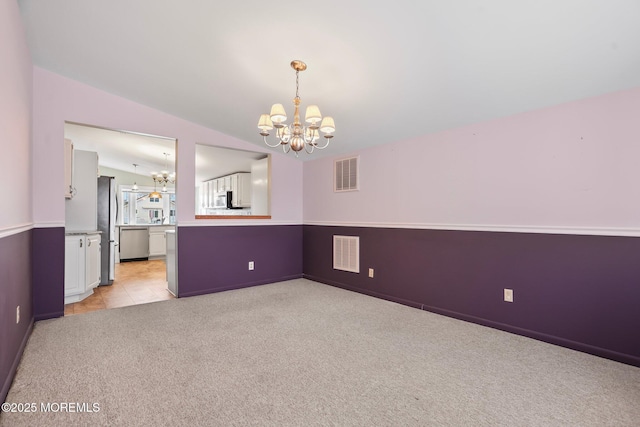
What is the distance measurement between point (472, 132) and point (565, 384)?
2.43 metres

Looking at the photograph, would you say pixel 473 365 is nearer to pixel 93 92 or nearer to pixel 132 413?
pixel 132 413

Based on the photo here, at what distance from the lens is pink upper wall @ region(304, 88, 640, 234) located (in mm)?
2469

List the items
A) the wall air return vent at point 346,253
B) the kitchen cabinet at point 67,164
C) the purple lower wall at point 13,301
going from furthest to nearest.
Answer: the wall air return vent at point 346,253 < the kitchen cabinet at point 67,164 < the purple lower wall at point 13,301

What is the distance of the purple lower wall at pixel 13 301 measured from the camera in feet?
6.22

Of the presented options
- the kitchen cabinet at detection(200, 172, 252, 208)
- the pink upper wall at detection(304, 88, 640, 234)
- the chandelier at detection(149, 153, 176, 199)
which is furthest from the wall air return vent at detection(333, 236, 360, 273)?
the chandelier at detection(149, 153, 176, 199)

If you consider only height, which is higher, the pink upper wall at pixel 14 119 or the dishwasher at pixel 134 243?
the pink upper wall at pixel 14 119

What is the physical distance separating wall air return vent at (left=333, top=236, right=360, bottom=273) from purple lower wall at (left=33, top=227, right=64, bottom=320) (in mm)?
3512

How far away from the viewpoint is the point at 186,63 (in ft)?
9.59

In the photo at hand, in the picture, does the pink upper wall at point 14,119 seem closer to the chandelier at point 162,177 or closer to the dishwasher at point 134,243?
the chandelier at point 162,177

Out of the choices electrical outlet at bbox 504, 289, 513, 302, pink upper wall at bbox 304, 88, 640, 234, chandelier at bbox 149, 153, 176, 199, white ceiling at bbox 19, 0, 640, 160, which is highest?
white ceiling at bbox 19, 0, 640, 160

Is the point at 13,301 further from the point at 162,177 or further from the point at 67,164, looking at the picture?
the point at 162,177

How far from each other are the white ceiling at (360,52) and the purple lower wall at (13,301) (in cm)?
A: 183

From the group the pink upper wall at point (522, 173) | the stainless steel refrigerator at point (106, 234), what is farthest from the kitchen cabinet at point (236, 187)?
the pink upper wall at point (522, 173)
